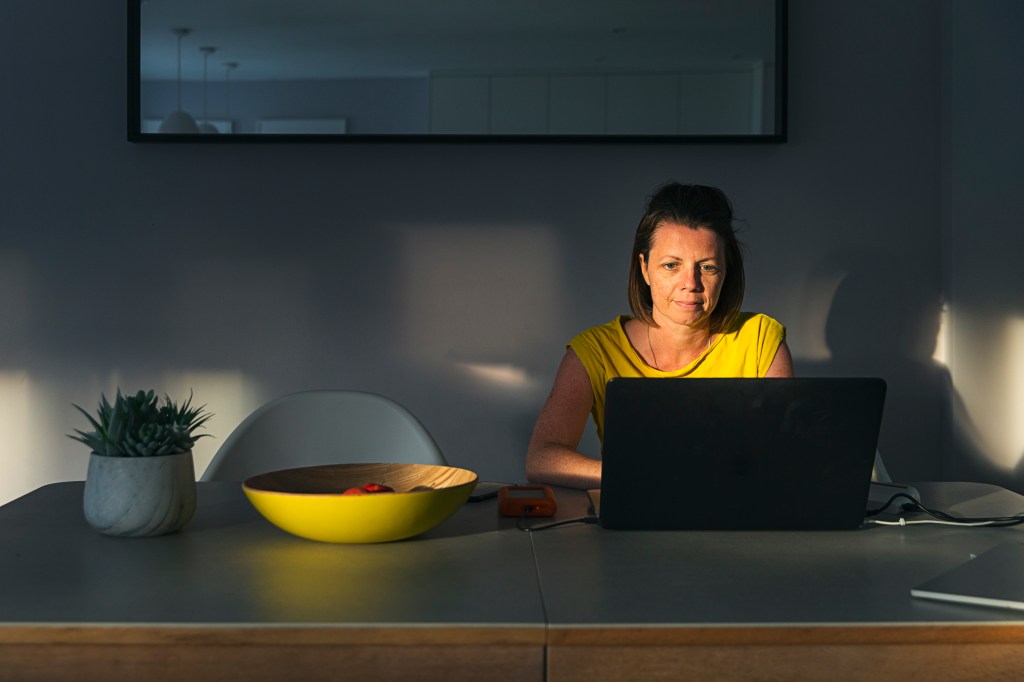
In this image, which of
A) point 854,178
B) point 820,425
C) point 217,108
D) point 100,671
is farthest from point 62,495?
point 854,178

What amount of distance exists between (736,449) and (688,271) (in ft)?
2.65

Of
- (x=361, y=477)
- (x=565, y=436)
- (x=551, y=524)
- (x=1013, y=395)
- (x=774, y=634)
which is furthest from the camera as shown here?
(x=1013, y=395)

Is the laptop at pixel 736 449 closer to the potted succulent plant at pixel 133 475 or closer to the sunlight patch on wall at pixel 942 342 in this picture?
the potted succulent plant at pixel 133 475

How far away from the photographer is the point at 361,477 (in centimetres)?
146

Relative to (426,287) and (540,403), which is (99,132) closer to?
(426,287)

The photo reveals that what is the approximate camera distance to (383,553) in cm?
118

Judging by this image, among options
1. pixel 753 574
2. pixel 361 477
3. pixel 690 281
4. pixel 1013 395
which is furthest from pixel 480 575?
pixel 1013 395

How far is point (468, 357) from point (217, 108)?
98 cm

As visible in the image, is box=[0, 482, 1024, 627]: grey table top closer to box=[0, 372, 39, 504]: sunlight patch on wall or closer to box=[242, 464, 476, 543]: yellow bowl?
box=[242, 464, 476, 543]: yellow bowl

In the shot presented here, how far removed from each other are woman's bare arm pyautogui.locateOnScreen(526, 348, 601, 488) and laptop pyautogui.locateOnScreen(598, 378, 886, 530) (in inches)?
14.8

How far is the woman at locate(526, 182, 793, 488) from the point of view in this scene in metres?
1.98

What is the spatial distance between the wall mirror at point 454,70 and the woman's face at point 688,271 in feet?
2.48

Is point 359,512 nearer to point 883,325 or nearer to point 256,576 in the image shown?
point 256,576

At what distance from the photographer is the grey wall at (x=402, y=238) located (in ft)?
8.86
